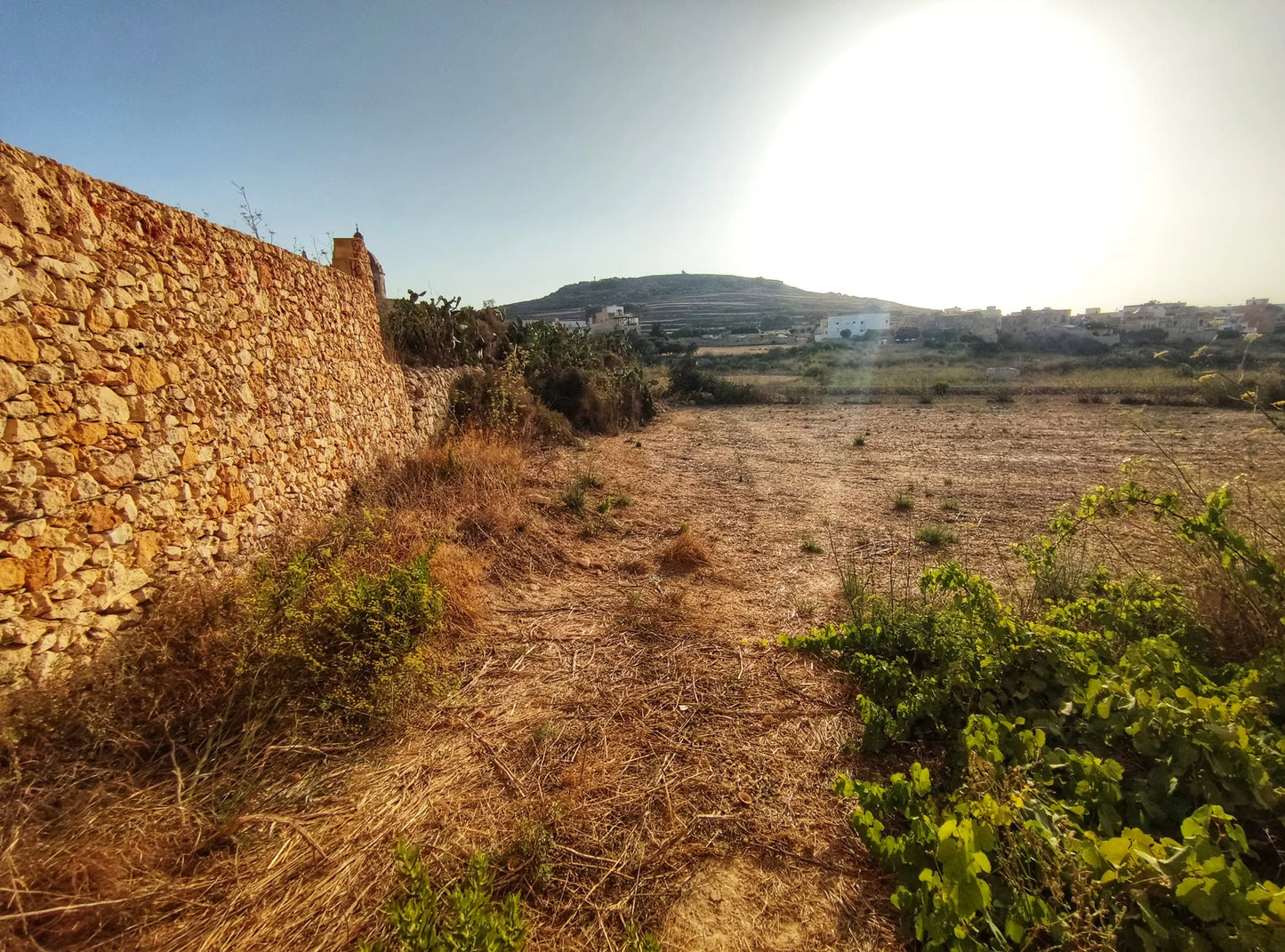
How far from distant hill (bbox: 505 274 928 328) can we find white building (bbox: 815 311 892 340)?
18.3 ft

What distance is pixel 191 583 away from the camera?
3.28m

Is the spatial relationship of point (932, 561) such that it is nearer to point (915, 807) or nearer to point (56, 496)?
point (915, 807)

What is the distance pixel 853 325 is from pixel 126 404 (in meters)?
68.2

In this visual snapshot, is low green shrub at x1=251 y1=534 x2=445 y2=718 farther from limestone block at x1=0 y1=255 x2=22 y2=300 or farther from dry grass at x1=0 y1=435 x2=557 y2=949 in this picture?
limestone block at x1=0 y1=255 x2=22 y2=300

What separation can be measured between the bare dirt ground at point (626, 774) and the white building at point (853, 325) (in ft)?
180

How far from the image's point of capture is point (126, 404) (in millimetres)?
3020

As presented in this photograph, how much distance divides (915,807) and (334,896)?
2.22 m

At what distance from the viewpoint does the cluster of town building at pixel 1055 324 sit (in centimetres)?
4219

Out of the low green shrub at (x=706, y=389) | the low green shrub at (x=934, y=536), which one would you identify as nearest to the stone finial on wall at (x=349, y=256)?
the low green shrub at (x=934, y=536)

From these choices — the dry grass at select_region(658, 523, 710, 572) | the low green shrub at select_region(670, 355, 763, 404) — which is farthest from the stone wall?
the low green shrub at select_region(670, 355, 763, 404)

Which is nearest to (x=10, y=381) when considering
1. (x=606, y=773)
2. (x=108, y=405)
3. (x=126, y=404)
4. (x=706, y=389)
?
(x=108, y=405)

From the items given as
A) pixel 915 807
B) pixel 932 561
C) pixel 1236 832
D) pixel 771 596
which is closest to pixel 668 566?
pixel 771 596

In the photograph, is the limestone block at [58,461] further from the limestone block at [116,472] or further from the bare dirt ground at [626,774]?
the bare dirt ground at [626,774]

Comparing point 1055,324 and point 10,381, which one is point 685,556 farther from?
point 1055,324
